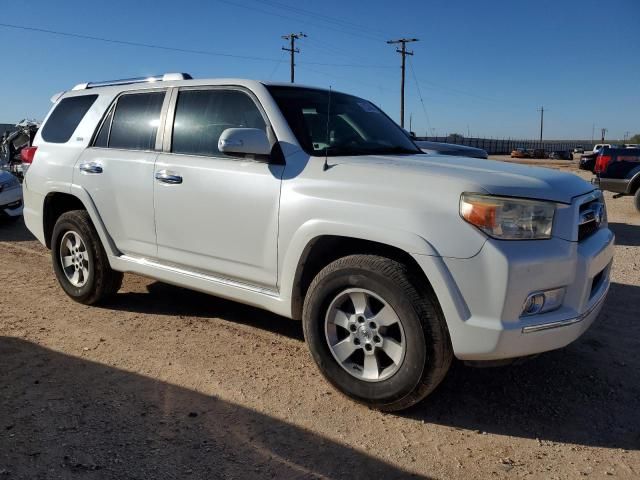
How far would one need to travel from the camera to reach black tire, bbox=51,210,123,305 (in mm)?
4855

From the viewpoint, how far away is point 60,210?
17.9 ft

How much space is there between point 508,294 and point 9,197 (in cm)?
968

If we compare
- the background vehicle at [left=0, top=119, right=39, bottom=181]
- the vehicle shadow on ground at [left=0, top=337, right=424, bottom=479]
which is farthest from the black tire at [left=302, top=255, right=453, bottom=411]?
the background vehicle at [left=0, top=119, right=39, bottom=181]

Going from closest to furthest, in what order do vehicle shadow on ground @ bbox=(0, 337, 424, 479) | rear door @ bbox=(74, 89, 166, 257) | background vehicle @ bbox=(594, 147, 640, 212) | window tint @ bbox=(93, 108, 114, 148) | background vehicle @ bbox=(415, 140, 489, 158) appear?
1. vehicle shadow on ground @ bbox=(0, 337, 424, 479)
2. rear door @ bbox=(74, 89, 166, 257)
3. window tint @ bbox=(93, 108, 114, 148)
4. background vehicle @ bbox=(415, 140, 489, 158)
5. background vehicle @ bbox=(594, 147, 640, 212)

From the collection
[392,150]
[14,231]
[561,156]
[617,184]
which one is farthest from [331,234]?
[561,156]

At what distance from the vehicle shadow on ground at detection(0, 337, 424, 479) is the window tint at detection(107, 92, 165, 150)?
6.23 feet

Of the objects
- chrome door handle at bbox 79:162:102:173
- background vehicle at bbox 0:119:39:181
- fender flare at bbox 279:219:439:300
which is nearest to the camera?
fender flare at bbox 279:219:439:300

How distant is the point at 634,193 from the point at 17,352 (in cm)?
1254

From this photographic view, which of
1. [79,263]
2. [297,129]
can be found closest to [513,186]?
[297,129]

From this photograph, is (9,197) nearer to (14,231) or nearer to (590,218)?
(14,231)

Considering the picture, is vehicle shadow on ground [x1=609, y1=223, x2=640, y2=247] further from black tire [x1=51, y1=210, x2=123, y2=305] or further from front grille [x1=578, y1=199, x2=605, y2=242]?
black tire [x1=51, y1=210, x2=123, y2=305]

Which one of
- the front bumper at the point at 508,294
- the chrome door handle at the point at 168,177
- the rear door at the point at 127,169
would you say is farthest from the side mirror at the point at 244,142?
the front bumper at the point at 508,294

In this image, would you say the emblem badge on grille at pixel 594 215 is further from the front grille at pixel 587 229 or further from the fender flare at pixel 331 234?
the fender flare at pixel 331 234

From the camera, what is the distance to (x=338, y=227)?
3221 mm
